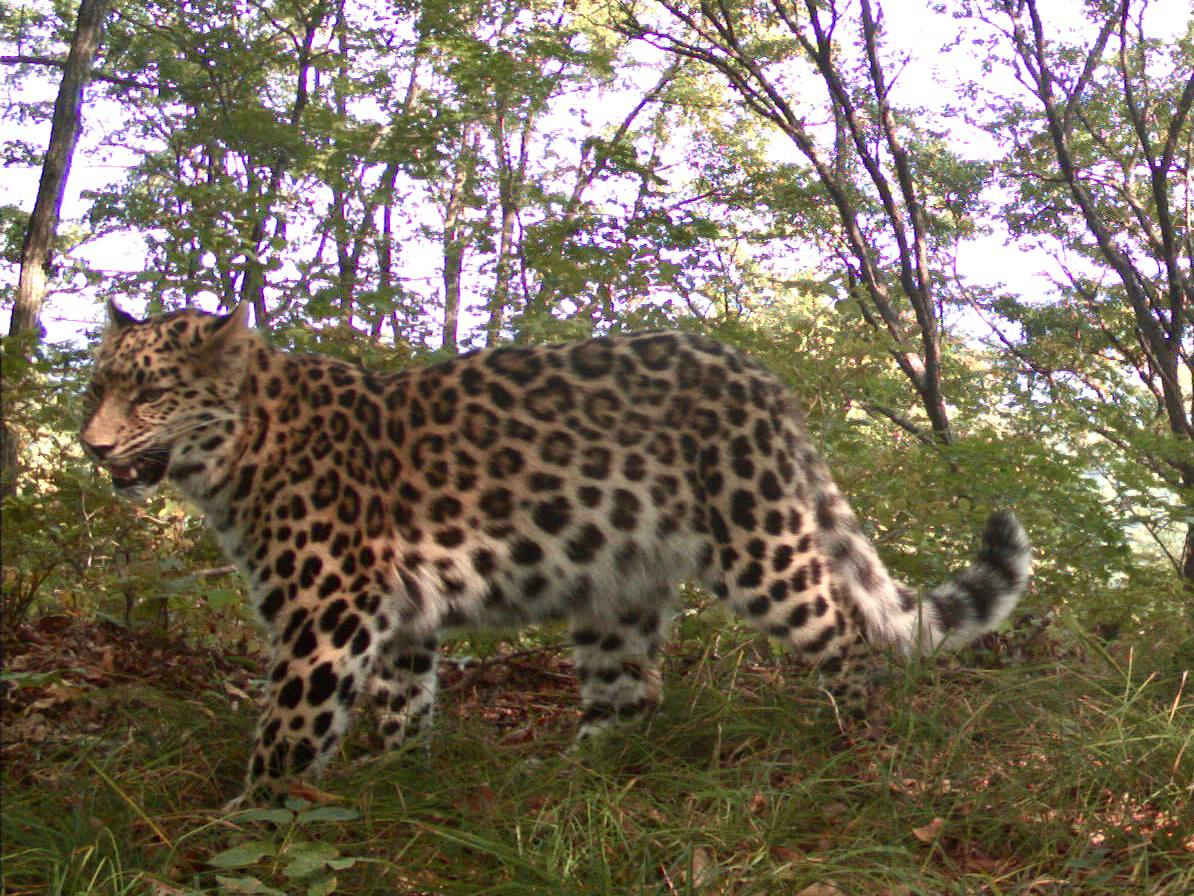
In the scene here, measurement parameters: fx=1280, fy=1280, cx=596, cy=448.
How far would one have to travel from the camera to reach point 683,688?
5.62m

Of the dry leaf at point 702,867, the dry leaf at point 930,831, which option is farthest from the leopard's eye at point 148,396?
the dry leaf at point 930,831

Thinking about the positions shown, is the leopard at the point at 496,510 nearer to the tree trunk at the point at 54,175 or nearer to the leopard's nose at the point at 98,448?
the leopard's nose at the point at 98,448

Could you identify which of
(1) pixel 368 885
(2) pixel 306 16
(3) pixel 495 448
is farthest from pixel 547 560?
(2) pixel 306 16

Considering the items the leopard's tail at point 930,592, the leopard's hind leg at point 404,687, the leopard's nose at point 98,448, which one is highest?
the leopard's nose at point 98,448

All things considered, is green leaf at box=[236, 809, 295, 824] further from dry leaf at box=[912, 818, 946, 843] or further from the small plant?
dry leaf at box=[912, 818, 946, 843]

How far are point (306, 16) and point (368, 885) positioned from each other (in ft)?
78.7

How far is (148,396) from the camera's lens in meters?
5.12

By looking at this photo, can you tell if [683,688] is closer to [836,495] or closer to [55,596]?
[836,495]

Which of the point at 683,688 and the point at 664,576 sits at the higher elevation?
the point at 664,576

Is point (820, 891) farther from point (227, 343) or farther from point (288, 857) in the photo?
point (227, 343)

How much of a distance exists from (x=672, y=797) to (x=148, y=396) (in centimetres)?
259

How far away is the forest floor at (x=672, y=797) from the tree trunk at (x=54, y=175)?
1128 centimetres

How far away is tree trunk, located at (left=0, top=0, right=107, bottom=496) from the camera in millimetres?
15734

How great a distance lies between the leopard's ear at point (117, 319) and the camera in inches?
211
